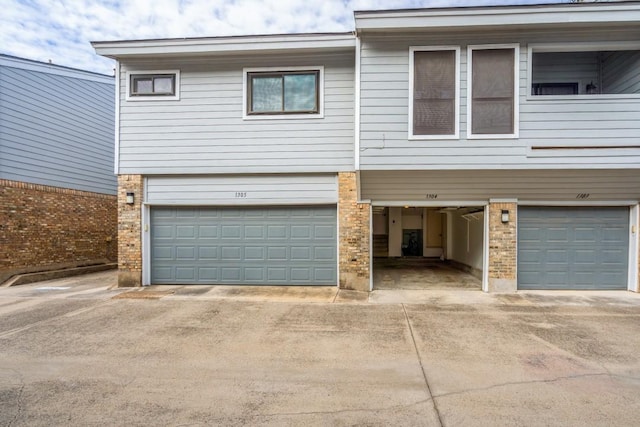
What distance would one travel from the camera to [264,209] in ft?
26.6

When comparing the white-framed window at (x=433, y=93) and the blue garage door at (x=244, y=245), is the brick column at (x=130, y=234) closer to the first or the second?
the blue garage door at (x=244, y=245)

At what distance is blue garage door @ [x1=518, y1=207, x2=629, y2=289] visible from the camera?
737cm

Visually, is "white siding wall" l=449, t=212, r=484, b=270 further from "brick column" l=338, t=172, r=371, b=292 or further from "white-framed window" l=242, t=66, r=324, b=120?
"white-framed window" l=242, t=66, r=324, b=120

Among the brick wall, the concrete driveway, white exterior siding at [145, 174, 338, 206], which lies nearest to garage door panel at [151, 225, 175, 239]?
white exterior siding at [145, 174, 338, 206]

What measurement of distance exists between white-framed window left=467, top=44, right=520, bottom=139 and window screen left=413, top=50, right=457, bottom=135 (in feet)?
1.16

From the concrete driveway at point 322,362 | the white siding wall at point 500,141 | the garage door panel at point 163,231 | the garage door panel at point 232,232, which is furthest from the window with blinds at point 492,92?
the garage door panel at point 163,231

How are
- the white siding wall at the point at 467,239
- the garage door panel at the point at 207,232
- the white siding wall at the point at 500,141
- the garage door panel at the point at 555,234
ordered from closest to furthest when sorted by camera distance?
the white siding wall at the point at 500,141 < the garage door panel at the point at 555,234 < the garage door panel at the point at 207,232 < the white siding wall at the point at 467,239

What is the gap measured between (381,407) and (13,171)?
11602 mm

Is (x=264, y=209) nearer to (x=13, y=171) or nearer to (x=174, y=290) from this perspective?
(x=174, y=290)

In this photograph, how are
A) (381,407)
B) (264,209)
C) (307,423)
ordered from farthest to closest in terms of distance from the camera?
(264,209) → (381,407) → (307,423)

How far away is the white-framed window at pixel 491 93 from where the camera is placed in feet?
21.2

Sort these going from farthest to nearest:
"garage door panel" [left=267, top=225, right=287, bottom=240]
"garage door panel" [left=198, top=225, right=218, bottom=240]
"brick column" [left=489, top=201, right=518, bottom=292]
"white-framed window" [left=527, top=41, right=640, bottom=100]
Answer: "garage door panel" [left=198, top=225, right=218, bottom=240] → "garage door panel" [left=267, top=225, right=287, bottom=240] → "brick column" [left=489, top=201, right=518, bottom=292] → "white-framed window" [left=527, top=41, right=640, bottom=100]

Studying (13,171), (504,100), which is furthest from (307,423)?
(13,171)

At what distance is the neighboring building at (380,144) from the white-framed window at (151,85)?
0.16 ft
